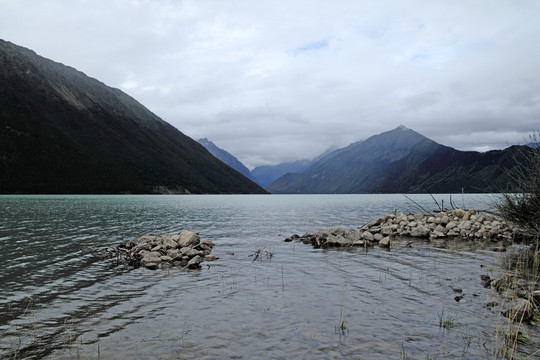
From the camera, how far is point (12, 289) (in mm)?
14984

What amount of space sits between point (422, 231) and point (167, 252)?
26027mm

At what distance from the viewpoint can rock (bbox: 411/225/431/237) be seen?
113ft

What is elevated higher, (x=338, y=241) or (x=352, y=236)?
(x=352, y=236)

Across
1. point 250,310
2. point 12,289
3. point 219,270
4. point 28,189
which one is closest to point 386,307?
point 250,310

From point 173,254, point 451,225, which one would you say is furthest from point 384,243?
point 173,254

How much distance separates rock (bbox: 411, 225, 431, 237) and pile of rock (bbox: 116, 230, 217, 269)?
72.3 ft

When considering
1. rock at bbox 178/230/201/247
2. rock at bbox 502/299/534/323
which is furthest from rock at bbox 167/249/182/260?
rock at bbox 502/299/534/323

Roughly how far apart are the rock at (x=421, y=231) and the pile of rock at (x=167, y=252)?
2205cm

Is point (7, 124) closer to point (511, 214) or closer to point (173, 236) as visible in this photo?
point (173, 236)

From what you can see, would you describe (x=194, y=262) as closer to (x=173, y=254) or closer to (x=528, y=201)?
(x=173, y=254)

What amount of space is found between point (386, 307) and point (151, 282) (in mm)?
11210

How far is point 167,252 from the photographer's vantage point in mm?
22484

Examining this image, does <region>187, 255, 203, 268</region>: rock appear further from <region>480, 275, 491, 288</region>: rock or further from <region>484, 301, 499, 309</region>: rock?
<region>480, 275, 491, 288</region>: rock

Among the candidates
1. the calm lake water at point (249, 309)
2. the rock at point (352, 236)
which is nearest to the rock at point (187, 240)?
the calm lake water at point (249, 309)
